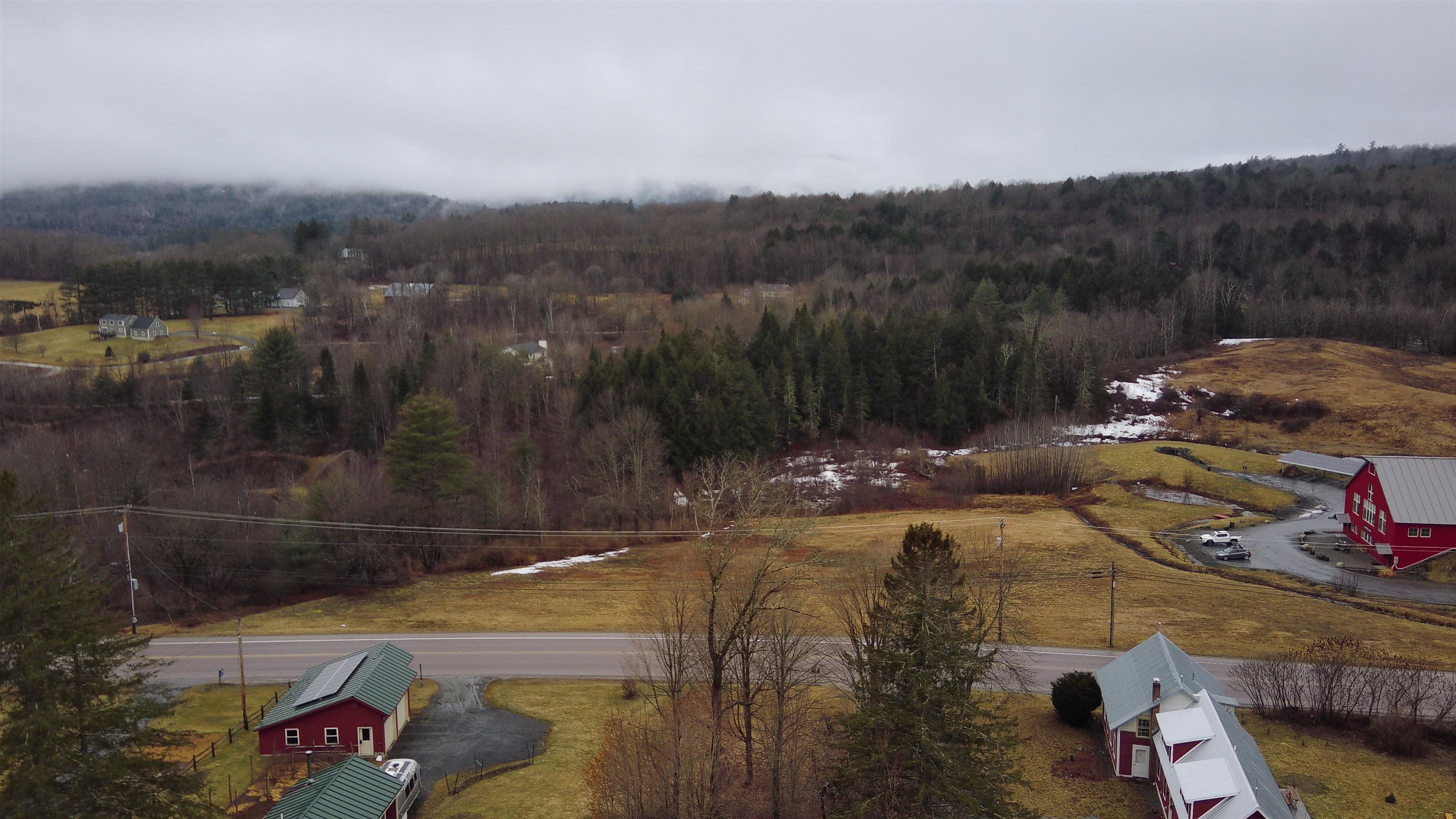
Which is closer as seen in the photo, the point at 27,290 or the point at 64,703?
the point at 64,703

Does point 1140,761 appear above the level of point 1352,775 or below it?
above

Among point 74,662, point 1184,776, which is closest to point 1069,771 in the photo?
point 1184,776

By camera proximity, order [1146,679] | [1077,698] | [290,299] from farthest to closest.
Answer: [290,299] → [1077,698] → [1146,679]

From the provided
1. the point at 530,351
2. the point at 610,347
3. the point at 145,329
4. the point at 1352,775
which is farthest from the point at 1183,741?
the point at 145,329

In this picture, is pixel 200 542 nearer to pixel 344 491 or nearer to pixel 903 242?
pixel 344 491

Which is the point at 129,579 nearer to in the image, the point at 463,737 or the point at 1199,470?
the point at 463,737

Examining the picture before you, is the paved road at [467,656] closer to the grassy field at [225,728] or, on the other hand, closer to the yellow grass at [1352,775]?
the grassy field at [225,728]

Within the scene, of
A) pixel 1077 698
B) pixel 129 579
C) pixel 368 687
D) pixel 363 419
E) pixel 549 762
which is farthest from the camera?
pixel 363 419
